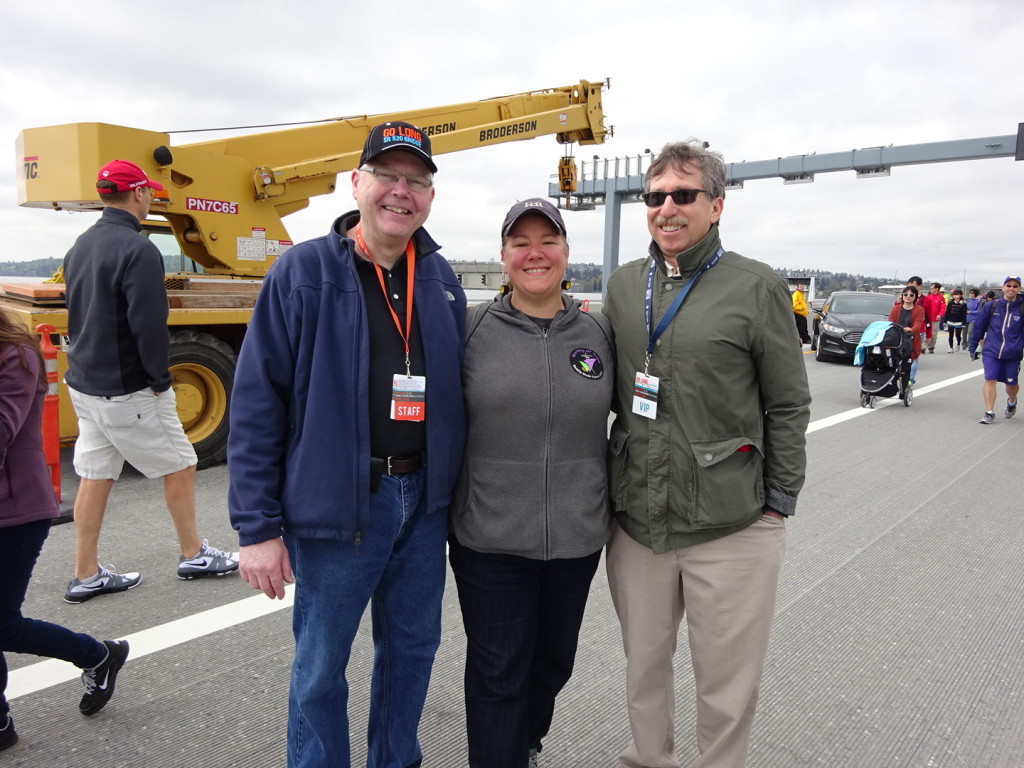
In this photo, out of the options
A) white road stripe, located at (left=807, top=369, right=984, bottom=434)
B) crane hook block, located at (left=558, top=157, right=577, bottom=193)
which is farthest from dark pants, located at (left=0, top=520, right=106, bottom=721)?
crane hook block, located at (left=558, top=157, right=577, bottom=193)

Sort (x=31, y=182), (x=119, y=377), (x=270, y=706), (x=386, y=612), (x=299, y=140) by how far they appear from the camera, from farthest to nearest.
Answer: (x=299, y=140), (x=31, y=182), (x=119, y=377), (x=270, y=706), (x=386, y=612)

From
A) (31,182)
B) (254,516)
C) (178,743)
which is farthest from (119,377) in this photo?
(31,182)

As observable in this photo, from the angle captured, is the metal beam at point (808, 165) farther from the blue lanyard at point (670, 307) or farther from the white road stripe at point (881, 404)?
the blue lanyard at point (670, 307)

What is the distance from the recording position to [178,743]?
2.46 metres

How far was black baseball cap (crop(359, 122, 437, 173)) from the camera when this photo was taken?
1.91 m

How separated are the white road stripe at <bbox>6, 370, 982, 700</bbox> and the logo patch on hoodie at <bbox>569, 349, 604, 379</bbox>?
2.32m

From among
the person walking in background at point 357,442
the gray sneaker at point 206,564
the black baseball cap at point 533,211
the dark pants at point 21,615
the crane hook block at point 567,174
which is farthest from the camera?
the crane hook block at point 567,174

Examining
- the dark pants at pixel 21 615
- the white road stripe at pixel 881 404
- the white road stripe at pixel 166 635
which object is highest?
the dark pants at pixel 21 615

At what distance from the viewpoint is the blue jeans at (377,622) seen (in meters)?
1.96

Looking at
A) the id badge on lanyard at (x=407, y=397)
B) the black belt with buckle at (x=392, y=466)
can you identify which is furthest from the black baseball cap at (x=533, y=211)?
the black belt with buckle at (x=392, y=466)

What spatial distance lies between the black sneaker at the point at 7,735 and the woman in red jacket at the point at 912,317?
1088 centimetres

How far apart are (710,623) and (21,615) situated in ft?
7.88

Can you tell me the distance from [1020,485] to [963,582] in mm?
2759

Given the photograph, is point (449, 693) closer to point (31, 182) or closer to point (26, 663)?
point (26, 663)
